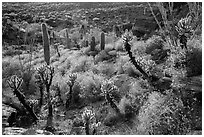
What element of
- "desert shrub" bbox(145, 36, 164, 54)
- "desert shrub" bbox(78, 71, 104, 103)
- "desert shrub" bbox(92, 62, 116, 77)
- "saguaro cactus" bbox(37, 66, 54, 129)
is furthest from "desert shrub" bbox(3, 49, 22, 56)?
"saguaro cactus" bbox(37, 66, 54, 129)

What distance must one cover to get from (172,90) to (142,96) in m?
1.03

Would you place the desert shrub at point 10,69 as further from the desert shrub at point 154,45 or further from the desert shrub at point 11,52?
the desert shrub at point 154,45

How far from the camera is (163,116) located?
21.4ft

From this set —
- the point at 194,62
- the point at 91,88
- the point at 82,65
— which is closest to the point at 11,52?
the point at 82,65

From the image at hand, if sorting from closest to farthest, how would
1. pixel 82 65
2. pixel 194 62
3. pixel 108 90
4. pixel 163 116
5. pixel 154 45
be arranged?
1. pixel 163 116
2. pixel 108 90
3. pixel 194 62
4. pixel 154 45
5. pixel 82 65

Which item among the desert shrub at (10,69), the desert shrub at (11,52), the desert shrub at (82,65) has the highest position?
the desert shrub at (82,65)

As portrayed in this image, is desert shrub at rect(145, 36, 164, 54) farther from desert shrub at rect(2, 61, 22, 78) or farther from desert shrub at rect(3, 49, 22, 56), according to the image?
desert shrub at rect(3, 49, 22, 56)

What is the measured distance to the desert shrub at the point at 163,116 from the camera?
5.97 meters

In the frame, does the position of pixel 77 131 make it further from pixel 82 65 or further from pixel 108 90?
pixel 82 65

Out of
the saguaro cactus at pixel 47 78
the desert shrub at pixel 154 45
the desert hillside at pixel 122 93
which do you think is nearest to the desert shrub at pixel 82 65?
the desert hillside at pixel 122 93

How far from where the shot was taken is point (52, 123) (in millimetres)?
7430

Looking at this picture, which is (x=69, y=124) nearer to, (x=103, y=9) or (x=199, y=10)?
(x=199, y=10)

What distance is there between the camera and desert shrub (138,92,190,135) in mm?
5969

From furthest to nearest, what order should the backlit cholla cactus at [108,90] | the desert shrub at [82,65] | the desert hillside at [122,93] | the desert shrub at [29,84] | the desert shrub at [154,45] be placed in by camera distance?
the desert shrub at [82,65], the desert shrub at [154,45], the desert shrub at [29,84], the backlit cholla cactus at [108,90], the desert hillside at [122,93]
